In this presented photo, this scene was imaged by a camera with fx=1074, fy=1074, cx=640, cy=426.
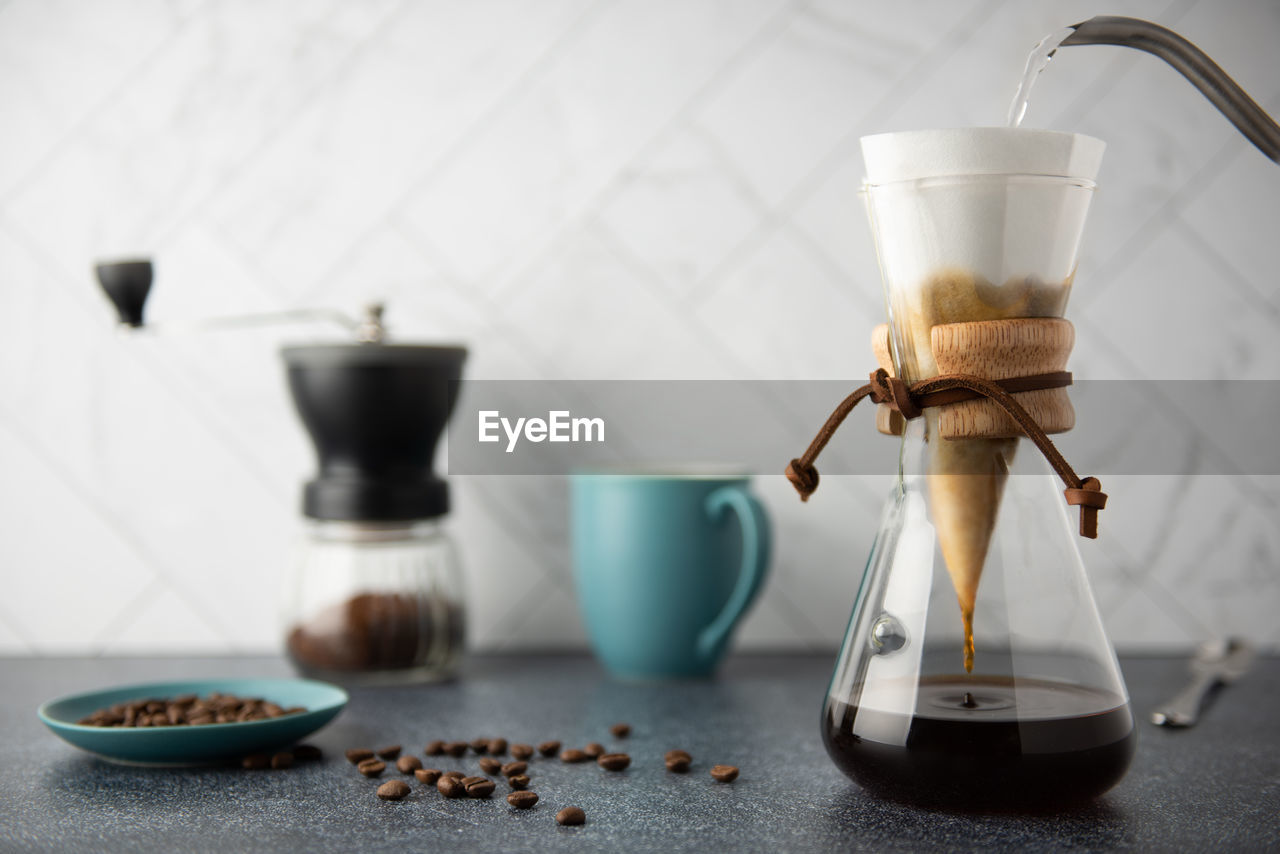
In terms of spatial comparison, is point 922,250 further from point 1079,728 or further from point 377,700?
point 377,700

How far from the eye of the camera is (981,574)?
1.77ft

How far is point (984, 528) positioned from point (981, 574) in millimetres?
23

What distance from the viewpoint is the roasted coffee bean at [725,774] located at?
627 millimetres

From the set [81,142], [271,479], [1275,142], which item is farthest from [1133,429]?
[81,142]

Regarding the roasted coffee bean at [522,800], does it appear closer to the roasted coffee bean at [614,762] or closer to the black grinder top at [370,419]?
the roasted coffee bean at [614,762]

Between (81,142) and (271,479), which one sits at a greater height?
(81,142)

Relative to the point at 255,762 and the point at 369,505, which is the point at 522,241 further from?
the point at 255,762

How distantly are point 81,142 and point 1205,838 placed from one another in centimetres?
110

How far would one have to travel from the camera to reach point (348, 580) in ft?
3.05

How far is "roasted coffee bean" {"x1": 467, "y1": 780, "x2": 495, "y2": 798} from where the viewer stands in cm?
60

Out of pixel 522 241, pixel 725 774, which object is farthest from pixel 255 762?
pixel 522 241

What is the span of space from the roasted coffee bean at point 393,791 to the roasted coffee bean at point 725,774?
0.18 metres

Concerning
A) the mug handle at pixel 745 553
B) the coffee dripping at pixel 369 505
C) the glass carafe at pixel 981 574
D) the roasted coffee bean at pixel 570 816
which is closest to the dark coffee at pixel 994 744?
the glass carafe at pixel 981 574

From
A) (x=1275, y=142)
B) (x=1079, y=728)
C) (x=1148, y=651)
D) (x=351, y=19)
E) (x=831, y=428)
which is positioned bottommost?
(x=1148, y=651)
